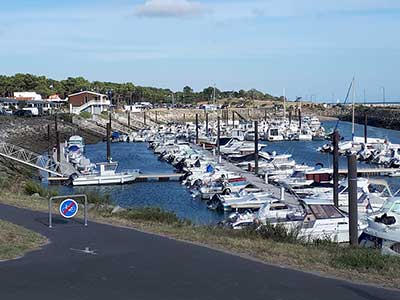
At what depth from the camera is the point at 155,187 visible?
49719mm

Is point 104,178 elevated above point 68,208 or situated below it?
below

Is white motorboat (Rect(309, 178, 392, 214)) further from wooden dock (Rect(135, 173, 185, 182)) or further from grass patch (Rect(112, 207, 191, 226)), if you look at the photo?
wooden dock (Rect(135, 173, 185, 182))

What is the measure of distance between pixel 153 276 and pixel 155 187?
3879 centimetres

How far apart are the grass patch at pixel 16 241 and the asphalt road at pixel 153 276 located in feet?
0.94

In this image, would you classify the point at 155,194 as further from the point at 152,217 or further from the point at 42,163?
the point at 152,217

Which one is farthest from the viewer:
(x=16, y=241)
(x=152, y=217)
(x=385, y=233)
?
(x=152, y=217)

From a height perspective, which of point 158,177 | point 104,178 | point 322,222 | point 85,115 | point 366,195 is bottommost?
point 158,177

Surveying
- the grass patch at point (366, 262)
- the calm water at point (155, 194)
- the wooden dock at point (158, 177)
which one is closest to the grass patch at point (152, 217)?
the calm water at point (155, 194)

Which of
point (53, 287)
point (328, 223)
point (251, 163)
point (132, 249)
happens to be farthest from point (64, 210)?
point (251, 163)

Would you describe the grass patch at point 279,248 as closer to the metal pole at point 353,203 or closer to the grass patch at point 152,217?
the grass patch at point 152,217

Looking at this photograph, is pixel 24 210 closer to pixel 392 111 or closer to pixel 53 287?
pixel 53 287

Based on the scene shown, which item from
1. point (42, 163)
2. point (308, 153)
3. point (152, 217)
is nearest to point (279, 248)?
point (152, 217)

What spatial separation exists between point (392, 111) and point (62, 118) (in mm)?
72780

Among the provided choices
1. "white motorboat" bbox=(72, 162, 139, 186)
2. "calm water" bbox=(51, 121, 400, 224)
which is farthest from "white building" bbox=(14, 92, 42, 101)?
"white motorboat" bbox=(72, 162, 139, 186)
